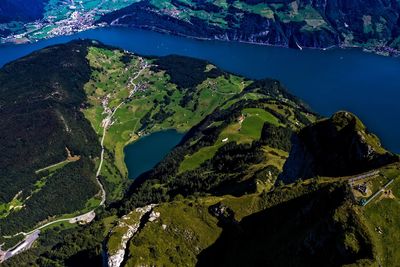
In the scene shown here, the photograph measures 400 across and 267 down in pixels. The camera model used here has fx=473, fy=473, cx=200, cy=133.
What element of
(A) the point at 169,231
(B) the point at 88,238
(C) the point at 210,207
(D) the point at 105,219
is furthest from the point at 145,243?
(D) the point at 105,219

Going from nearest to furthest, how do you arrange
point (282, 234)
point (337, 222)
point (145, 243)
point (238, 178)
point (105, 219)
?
point (337, 222) → point (282, 234) → point (145, 243) → point (238, 178) → point (105, 219)

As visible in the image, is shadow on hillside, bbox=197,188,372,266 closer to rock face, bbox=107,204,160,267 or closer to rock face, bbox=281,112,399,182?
rock face, bbox=107,204,160,267

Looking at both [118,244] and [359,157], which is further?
[359,157]

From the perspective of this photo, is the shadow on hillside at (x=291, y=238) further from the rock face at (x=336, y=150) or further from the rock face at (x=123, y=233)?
the rock face at (x=336, y=150)

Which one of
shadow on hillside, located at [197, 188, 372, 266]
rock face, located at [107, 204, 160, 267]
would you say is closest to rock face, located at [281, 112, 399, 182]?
shadow on hillside, located at [197, 188, 372, 266]

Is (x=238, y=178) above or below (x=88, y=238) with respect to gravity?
above

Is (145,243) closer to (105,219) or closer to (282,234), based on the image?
(282,234)
